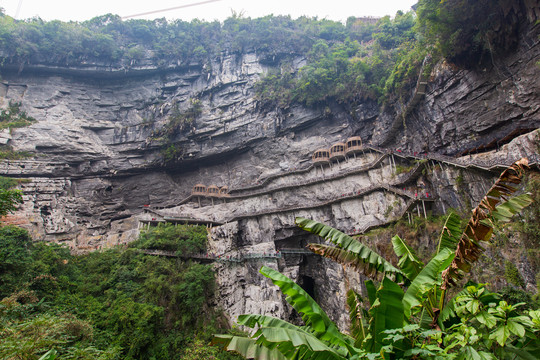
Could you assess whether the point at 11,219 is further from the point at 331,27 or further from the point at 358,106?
the point at 331,27

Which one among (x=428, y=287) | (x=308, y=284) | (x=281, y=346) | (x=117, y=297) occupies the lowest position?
(x=308, y=284)

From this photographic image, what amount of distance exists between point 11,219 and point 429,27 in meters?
35.9

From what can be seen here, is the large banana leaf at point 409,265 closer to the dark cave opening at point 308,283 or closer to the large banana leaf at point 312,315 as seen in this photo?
the large banana leaf at point 312,315

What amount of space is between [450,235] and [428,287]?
5.43ft

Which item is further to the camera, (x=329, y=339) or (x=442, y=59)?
(x=442, y=59)

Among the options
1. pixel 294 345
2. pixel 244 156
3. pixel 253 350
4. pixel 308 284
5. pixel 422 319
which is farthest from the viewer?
pixel 244 156

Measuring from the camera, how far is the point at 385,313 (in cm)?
395

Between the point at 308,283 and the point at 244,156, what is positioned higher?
the point at 244,156

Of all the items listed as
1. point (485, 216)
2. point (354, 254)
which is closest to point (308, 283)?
point (354, 254)

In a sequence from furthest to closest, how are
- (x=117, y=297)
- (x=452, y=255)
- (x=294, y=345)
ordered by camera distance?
(x=117, y=297) → (x=452, y=255) → (x=294, y=345)

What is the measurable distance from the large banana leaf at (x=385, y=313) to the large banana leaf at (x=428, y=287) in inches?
6.6

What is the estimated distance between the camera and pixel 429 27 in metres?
17.4

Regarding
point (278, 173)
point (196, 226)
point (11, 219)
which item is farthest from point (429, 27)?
point (11, 219)

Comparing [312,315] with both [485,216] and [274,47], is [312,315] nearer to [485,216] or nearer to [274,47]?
[485,216]
